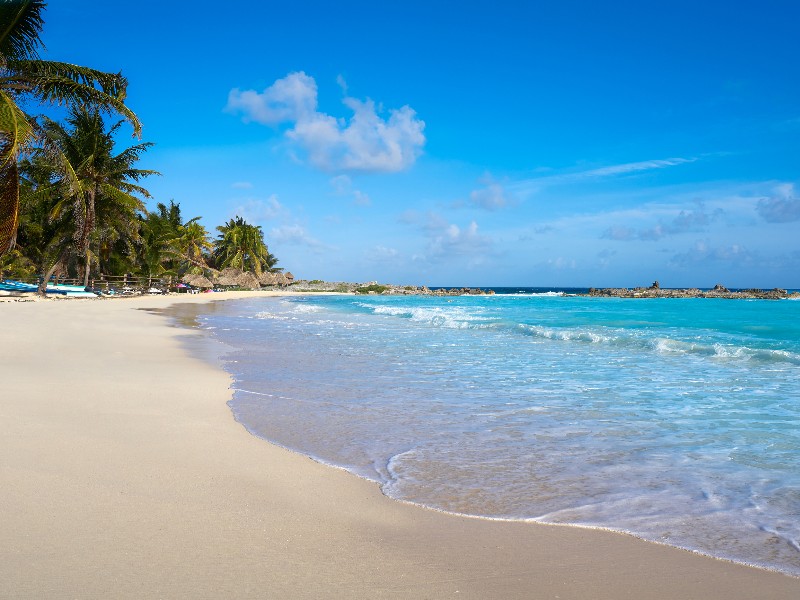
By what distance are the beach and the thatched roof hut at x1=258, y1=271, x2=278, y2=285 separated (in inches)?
3046

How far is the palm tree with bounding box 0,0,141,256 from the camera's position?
1274 centimetres

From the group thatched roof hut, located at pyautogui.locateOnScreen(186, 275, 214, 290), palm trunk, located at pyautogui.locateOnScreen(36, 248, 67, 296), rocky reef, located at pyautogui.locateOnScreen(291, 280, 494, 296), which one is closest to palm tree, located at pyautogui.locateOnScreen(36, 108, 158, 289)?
palm trunk, located at pyautogui.locateOnScreen(36, 248, 67, 296)

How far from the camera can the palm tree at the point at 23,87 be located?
12.7 meters

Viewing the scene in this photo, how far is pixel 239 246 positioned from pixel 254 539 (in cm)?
7538

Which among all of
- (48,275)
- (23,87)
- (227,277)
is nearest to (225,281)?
(227,277)

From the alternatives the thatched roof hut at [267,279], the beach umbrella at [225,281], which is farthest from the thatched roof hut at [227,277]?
the thatched roof hut at [267,279]

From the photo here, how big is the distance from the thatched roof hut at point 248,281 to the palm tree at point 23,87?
56.2 metres

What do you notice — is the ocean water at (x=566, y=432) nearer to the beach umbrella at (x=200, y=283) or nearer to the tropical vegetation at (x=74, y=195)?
the tropical vegetation at (x=74, y=195)

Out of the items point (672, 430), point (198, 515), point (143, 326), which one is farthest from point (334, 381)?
point (143, 326)

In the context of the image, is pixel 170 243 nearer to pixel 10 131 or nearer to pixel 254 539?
pixel 10 131

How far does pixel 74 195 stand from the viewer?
30.1m

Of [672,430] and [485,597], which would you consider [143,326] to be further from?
[485,597]

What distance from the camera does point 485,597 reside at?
2.40 meters

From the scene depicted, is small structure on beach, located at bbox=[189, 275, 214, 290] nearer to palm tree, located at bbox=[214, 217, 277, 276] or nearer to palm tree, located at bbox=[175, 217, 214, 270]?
palm tree, located at bbox=[175, 217, 214, 270]
